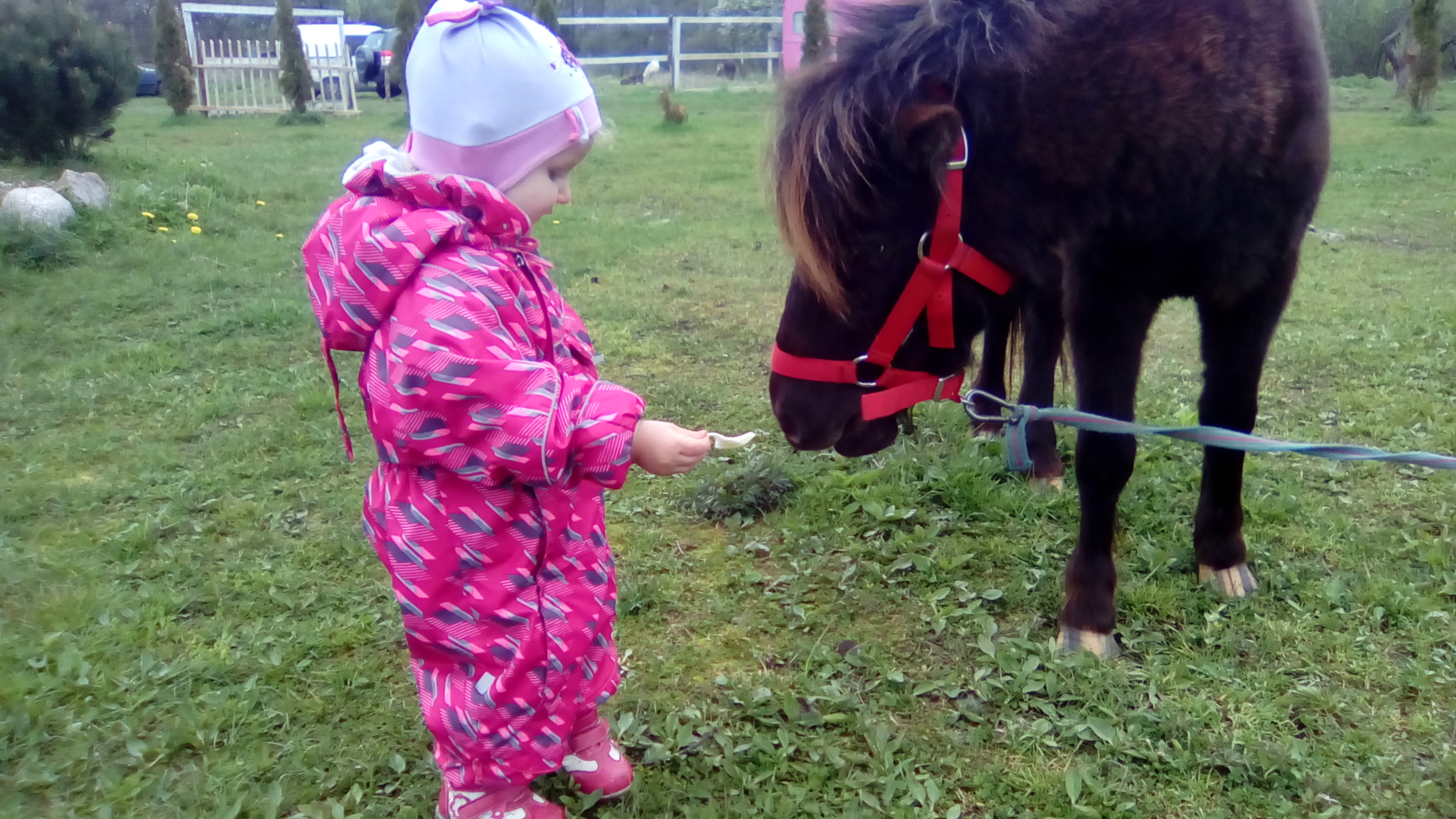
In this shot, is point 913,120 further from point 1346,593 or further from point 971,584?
point 1346,593

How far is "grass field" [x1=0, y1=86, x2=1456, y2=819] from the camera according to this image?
1.86 m

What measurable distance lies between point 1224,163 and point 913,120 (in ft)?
2.14

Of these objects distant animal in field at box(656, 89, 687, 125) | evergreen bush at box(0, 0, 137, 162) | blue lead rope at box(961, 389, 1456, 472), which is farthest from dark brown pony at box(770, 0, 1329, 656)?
distant animal in field at box(656, 89, 687, 125)

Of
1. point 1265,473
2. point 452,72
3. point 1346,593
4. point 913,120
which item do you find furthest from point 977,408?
point 452,72

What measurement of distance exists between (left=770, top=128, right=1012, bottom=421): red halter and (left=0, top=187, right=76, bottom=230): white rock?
5.72 meters

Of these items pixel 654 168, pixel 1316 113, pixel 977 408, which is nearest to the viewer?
pixel 1316 113

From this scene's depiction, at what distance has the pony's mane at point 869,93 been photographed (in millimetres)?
1805

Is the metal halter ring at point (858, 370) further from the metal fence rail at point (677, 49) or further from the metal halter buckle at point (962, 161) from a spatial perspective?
the metal fence rail at point (677, 49)

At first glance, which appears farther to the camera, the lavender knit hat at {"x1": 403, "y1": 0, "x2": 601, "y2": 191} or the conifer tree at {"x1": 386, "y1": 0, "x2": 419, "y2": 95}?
the conifer tree at {"x1": 386, "y1": 0, "x2": 419, "y2": 95}

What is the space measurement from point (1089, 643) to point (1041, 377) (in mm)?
1186

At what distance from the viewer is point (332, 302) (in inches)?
55.8

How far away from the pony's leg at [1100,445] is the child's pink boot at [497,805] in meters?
1.29

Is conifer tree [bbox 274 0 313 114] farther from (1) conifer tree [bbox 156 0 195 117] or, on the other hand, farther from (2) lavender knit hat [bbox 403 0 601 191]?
(2) lavender knit hat [bbox 403 0 601 191]

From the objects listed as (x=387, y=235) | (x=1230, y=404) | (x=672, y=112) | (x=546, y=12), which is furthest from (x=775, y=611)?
(x=546, y=12)
